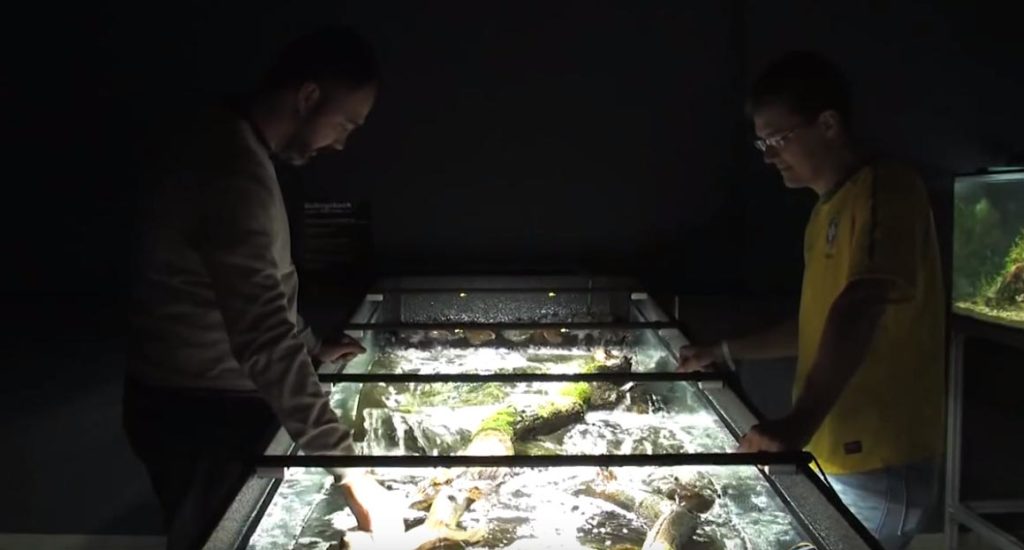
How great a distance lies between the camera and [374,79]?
182 cm

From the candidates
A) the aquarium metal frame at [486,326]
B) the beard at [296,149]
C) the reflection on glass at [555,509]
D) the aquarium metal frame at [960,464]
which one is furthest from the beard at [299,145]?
the aquarium metal frame at [960,464]

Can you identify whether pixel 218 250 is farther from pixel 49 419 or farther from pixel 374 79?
pixel 49 419

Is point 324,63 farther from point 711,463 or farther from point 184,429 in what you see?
point 711,463

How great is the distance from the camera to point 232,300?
5.12 ft

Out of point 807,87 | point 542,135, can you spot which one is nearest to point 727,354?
point 807,87

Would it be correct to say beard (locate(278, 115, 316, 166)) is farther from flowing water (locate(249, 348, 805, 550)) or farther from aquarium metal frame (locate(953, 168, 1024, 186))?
aquarium metal frame (locate(953, 168, 1024, 186))

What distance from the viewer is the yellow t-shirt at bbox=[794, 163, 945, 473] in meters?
1.66

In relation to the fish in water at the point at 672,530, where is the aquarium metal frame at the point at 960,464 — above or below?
below

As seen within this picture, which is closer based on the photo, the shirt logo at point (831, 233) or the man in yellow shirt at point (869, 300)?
the man in yellow shirt at point (869, 300)

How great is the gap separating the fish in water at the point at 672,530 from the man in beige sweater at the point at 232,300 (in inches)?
14.8

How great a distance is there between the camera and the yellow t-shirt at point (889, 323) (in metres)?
1.66

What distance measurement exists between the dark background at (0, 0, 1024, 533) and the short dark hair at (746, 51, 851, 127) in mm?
1791

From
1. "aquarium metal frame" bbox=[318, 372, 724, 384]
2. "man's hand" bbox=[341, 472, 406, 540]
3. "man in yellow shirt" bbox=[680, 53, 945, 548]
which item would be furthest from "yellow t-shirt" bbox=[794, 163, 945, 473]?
"man's hand" bbox=[341, 472, 406, 540]

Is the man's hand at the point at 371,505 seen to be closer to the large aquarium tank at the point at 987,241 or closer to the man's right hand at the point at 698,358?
the man's right hand at the point at 698,358
